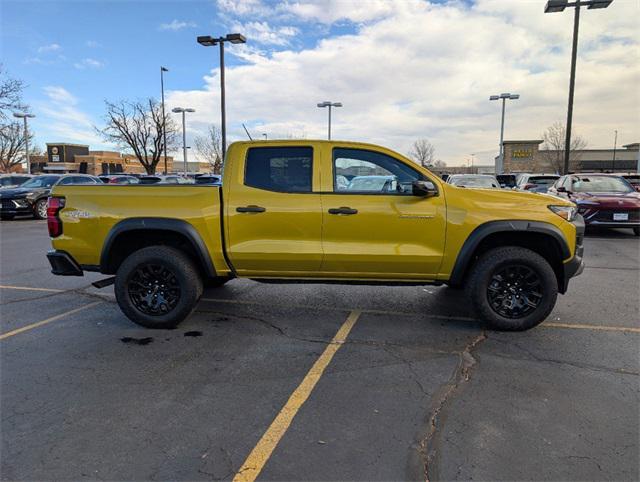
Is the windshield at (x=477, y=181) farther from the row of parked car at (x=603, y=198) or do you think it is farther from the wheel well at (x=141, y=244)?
the wheel well at (x=141, y=244)

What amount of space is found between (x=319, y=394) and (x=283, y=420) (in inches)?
16.8

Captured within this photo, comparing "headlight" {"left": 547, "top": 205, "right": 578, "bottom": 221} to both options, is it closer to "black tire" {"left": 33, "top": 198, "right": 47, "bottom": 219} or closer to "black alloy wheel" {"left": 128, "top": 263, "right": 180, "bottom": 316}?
"black alloy wheel" {"left": 128, "top": 263, "right": 180, "bottom": 316}

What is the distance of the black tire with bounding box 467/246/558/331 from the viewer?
4.50 m

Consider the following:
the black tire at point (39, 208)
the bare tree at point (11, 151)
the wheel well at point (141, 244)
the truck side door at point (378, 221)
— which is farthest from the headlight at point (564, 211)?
the bare tree at point (11, 151)

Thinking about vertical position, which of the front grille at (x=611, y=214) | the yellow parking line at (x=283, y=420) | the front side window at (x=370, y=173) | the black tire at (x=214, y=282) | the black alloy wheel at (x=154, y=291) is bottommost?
the yellow parking line at (x=283, y=420)

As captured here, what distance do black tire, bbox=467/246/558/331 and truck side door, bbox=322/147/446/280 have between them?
1.57ft

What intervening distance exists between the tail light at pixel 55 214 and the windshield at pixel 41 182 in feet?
51.5

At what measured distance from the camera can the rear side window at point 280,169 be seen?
4659 millimetres

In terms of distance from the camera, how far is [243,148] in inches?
189

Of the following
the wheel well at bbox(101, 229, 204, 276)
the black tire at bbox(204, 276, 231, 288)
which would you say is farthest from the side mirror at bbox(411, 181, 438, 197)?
the black tire at bbox(204, 276, 231, 288)

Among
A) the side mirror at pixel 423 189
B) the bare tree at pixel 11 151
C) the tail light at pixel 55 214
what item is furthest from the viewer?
the bare tree at pixel 11 151

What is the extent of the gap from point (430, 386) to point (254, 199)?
2443 mm

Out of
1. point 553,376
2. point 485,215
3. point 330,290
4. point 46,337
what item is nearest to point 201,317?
point 46,337

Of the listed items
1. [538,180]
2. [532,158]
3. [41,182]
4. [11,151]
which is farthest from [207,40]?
[11,151]
